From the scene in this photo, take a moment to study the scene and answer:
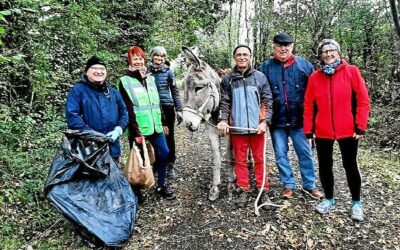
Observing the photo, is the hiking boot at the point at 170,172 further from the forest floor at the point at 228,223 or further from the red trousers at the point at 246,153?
the red trousers at the point at 246,153

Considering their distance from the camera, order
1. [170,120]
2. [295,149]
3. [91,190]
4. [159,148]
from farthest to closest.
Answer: [170,120] → [159,148] → [295,149] → [91,190]

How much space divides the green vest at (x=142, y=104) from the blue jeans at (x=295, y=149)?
1490 mm

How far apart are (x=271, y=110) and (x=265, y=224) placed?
1285mm

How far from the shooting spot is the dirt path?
11.8ft

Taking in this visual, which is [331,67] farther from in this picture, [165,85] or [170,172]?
[170,172]

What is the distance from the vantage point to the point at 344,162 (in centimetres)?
382

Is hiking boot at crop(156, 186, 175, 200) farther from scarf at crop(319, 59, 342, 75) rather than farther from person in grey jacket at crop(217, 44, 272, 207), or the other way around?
scarf at crop(319, 59, 342, 75)

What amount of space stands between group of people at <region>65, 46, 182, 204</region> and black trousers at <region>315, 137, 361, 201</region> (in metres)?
1.89

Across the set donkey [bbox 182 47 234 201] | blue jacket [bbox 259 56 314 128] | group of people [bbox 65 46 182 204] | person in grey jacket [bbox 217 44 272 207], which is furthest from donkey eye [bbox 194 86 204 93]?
blue jacket [bbox 259 56 314 128]

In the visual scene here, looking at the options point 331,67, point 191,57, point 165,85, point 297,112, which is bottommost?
point 297,112

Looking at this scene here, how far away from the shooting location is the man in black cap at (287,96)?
4.08m

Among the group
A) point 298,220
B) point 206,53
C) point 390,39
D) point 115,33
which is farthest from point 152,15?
point 206,53

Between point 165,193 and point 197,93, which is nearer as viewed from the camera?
point 197,93

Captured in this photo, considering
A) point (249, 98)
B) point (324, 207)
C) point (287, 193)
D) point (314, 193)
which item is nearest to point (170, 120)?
point (249, 98)
